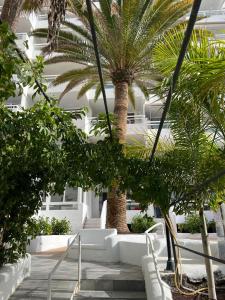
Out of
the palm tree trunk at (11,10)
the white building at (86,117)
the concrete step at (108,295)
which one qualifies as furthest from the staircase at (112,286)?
the palm tree trunk at (11,10)

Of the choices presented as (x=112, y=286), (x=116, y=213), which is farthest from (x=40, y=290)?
(x=116, y=213)

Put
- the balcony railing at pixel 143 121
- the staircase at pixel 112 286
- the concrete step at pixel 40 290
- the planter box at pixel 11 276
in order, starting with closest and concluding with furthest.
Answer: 1. the planter box at pixel 11 276
2. the concrete step at pixel 40 290
3. the staircase at pixel 112 286
4. the balcony railing at pixel 143 121

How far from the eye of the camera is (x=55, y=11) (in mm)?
4574

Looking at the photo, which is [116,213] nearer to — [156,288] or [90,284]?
[90,284]

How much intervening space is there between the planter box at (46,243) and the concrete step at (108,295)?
6861 millimetres

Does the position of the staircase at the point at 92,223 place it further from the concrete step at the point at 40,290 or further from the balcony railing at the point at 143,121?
the concrete step at the point at 40,290

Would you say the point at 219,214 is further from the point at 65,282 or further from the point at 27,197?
the point at 27,197

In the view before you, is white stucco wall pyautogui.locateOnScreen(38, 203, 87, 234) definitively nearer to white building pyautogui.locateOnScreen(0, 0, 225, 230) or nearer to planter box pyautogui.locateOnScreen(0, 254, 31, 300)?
white building pyautogui.locateOnScreen(0, 0, 225, 230)

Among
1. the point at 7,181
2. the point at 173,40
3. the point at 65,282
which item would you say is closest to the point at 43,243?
the point at 65,282

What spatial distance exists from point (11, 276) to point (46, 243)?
8002 millimetres

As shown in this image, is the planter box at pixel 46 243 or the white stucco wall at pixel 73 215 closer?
the planter box at pixel 46 243

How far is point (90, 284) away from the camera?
7.29m

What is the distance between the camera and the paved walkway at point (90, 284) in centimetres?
650

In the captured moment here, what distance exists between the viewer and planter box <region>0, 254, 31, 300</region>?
5793 mm
